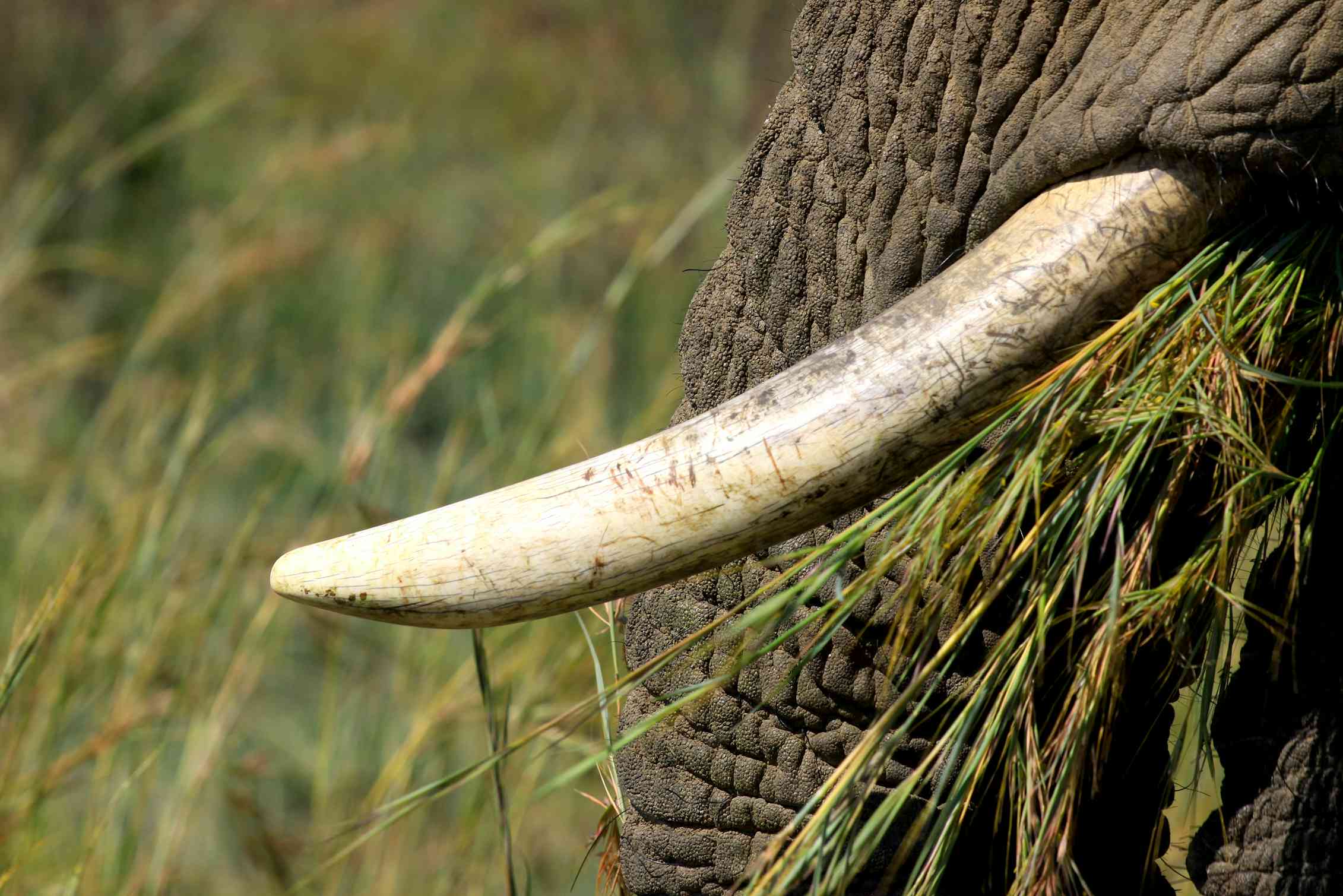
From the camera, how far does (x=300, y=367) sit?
4.05 meters

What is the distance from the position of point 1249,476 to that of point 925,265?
269 mm

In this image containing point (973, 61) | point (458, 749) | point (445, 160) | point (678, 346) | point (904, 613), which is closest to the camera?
point (904, 613)

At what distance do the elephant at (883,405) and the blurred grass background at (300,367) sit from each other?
178mm

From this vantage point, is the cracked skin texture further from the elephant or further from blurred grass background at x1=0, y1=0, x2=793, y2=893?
blurred grass background at x1=0, y1=0, x2=793, y2=893

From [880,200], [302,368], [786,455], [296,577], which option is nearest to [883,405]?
[786,455]

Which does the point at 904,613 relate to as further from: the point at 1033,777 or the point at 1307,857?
the point at 1307,857

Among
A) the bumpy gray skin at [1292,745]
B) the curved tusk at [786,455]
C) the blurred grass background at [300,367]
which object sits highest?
the blurred grass background at [300,367]

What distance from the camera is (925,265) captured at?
1017mm

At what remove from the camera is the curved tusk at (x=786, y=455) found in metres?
0.86

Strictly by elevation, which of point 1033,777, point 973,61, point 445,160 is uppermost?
point 445,160

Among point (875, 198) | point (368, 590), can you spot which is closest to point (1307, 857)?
point (875, 198)

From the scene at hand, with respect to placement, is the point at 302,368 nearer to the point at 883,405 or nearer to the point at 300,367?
the point at 300,367

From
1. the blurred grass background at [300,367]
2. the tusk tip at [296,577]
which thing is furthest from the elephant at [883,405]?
the blurred grass background at [300,367]

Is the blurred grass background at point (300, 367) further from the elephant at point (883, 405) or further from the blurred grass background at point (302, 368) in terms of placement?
the elephant at point (883, 405)
